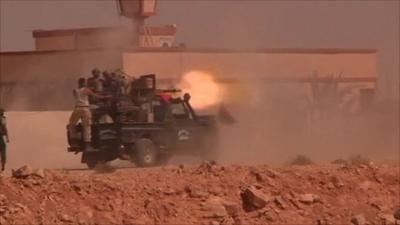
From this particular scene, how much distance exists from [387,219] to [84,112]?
8.81 metres

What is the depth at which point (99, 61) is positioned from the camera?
2003 inches

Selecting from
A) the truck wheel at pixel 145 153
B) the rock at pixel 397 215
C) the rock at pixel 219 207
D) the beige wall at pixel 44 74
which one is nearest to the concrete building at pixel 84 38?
the beige wall at pixel 44 74

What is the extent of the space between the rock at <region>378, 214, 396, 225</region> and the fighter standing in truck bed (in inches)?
337

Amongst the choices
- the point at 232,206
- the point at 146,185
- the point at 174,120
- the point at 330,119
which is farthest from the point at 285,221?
the point at 330,119

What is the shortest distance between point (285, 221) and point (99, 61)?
1375 inches

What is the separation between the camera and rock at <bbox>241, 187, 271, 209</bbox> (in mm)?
16844

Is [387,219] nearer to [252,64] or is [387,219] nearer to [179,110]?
[179,110]

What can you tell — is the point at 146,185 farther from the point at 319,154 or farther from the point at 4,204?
the point at 319,154

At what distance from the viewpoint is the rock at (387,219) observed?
17.3 meters

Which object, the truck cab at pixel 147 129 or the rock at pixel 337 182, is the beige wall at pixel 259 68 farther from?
the rock at pixel 337 182

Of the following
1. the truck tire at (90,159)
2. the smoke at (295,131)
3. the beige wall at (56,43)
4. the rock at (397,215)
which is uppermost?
the beige wall at (56,43)

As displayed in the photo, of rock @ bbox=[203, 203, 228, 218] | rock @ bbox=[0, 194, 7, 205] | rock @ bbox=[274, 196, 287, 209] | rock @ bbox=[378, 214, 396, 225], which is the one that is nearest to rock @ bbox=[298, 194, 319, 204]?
rock @ bbox=[274, 196, 287, 209]

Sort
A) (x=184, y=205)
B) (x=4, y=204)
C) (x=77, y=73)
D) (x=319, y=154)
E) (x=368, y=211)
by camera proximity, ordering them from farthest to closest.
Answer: (x=77, y=73)
(x=319, y=154)
(x=368, y=211)
(x=184, y=205)
(x=4, y=204)

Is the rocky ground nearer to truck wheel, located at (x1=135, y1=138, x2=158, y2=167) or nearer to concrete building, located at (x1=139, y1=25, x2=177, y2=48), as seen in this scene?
truck wheel, located at (x1=135, y1=138, x2=158, y2=167)
